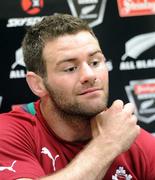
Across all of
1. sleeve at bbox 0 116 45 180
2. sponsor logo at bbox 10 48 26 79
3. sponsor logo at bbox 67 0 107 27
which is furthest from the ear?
sponsor logo at bbox 67 0 107 27

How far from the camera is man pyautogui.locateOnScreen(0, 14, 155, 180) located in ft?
4.15

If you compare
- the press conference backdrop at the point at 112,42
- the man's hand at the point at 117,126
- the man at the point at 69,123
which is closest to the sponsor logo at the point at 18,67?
the press conference backdrop at the point at 112,42

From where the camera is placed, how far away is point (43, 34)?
1.43m

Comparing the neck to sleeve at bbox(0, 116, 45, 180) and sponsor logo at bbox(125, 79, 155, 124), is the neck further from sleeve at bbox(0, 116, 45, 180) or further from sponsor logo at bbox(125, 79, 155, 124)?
sponsor logo at bbox(125, 79, 155, 124)

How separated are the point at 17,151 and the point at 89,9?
3.03ft

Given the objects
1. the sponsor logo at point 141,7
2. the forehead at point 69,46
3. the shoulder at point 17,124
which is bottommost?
the shoulder at point 17,124

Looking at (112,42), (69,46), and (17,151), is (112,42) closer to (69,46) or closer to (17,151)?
(69,46)

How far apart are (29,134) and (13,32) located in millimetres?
716

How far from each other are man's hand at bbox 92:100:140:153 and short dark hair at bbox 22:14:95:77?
251 millimetres

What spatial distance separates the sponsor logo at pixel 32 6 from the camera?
1.95 metres

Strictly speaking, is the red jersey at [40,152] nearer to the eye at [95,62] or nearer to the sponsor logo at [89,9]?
the eye at [95,62]

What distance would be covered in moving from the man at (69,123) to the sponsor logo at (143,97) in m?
0.52

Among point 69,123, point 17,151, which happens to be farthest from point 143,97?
point 17,151

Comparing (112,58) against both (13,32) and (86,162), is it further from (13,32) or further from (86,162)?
(86,162)
